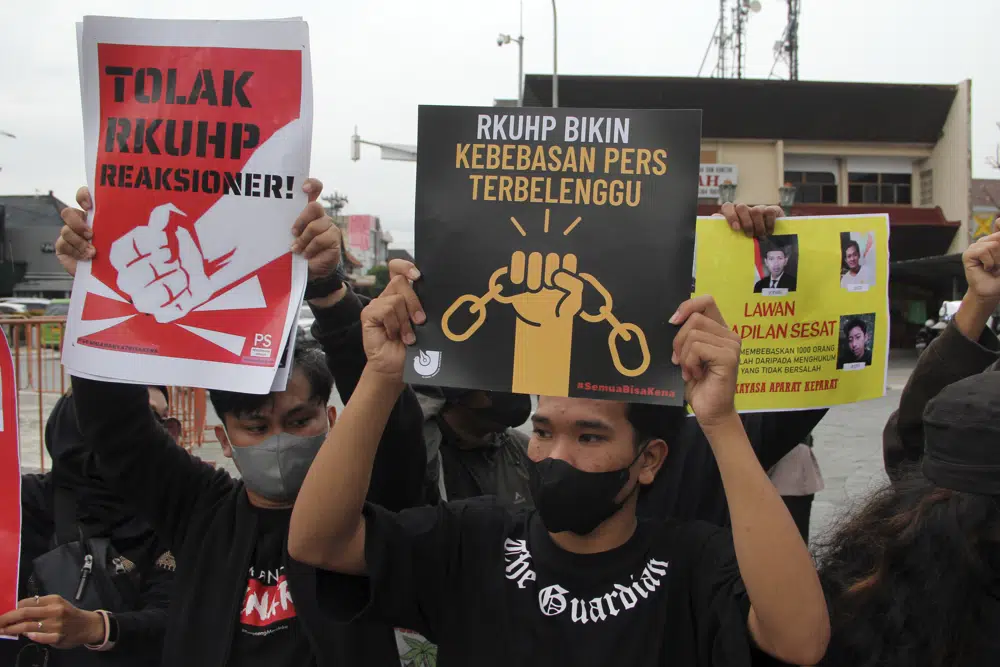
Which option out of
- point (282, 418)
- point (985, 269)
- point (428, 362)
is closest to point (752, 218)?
point (985, 269)

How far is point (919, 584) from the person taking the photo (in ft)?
5.53

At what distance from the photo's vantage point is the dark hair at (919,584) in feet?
5.25

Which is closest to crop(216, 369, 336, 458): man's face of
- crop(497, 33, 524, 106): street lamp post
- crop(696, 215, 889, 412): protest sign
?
crop(696, 215, 889, 412): protest sign

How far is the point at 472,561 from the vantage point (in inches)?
73.6

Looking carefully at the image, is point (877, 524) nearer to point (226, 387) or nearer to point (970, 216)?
point (226, 387)

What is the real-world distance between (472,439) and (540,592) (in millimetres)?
1427

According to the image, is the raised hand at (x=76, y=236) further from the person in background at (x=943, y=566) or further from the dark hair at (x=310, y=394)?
the person in background at (x=943, y=566)

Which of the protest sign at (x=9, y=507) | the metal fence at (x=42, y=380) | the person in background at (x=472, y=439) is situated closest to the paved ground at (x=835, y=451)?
the metal fence at (x=42, y=380)

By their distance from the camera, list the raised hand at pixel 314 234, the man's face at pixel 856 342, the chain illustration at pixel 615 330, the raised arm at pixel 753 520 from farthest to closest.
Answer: the man's face at pixel 856 342, the raised hand at pixel 314 234, the chain illustration at pixel 615 330, the raised arm at pixel 753 520

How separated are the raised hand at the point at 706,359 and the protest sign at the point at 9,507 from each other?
71.1 inches

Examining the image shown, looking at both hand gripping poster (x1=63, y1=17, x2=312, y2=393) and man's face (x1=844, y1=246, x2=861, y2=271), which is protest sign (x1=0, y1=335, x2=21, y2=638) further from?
man's face (x1=844, y1=246, x2=861, y2=271)

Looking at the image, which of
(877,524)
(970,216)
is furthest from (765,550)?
(970,216)

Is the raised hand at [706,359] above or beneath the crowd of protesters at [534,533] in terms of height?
above

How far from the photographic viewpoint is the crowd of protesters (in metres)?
1.59
